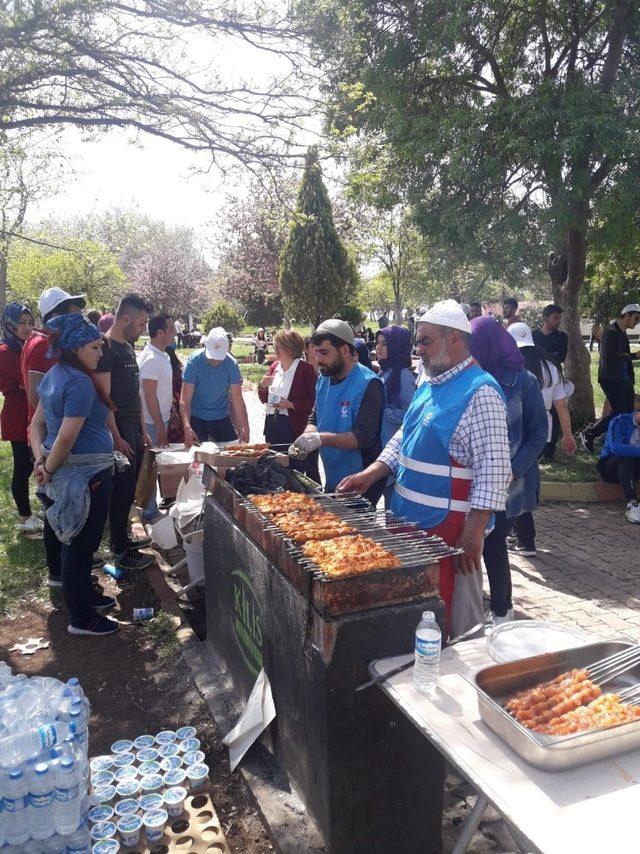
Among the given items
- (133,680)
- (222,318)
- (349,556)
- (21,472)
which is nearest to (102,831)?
(133,680)

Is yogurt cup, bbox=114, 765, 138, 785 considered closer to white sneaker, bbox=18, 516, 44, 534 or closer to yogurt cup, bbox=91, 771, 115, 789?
yogurt cup, bbox=91, 771, 115, 789

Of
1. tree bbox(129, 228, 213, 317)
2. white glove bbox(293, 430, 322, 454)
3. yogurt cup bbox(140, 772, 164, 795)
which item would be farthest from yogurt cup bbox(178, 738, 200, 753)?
tree bbox(129, 228, 213, 317)

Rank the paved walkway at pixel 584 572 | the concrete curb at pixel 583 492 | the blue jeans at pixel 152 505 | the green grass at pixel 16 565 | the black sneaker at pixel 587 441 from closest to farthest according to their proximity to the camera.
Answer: the paved walkway at pixel 584 572
the green grass at pixel 16 565
the blue jeans at pixel 152 505
the concrete curb at pixel 583 492
the black sneaker at pixel 587 441

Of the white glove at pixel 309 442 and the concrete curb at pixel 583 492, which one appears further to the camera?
the concrete curb at pixel 583 492

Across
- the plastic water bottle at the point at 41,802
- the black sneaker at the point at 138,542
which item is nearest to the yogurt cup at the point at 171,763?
the plastic water bottle at the point at 41,802

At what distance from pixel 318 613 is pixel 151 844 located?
1.44 meters

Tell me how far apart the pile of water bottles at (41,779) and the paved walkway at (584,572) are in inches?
139

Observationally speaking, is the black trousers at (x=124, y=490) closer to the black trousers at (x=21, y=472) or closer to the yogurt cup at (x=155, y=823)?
the black trousers at (x=21, y=472)

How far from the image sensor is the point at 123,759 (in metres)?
3.44

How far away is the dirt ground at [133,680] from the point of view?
3217 mm

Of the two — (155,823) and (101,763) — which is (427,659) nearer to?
(155,823)

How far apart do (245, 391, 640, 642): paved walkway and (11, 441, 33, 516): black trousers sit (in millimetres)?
4899

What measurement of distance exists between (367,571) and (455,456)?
0.90 metres

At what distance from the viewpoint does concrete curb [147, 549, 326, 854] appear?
9.16 feet
